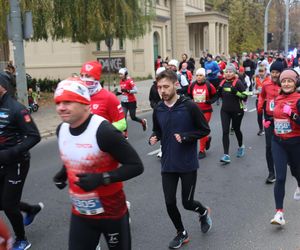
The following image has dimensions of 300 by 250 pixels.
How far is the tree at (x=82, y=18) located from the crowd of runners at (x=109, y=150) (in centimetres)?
1151

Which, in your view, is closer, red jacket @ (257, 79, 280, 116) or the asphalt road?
the asphalt road

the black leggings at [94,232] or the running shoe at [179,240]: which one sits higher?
the black leggings at [94,232]

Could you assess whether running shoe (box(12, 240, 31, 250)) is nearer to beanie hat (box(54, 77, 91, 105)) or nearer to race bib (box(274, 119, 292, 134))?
beanie hat (box(54, 77, 91, 105))

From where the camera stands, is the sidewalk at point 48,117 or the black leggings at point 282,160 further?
the sidewalk at point 48,117

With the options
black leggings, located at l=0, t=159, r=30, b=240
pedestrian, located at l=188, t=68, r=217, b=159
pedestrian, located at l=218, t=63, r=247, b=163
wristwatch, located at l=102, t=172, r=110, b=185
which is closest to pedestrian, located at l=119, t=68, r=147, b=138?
pedestrian, located at l=188, t=68, r=217, b=159

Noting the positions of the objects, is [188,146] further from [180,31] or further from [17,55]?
[180,31]

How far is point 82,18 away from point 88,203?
1520 centimetres

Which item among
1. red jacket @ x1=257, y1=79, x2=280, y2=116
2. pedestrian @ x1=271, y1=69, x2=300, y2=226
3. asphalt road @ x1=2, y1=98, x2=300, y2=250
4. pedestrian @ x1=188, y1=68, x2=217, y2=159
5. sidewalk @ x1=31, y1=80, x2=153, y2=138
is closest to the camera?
asphalt road @ x1=2, y1=98, x2=300, y2=250

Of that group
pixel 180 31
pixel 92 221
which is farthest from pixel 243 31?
pixel 92 221

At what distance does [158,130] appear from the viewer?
4875mm

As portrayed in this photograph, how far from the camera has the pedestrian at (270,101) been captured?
6.54 meters

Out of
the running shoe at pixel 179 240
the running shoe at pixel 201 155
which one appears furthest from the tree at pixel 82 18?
the running shoe at pixel 179 240

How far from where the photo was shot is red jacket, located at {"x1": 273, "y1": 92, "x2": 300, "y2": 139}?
5195 mm

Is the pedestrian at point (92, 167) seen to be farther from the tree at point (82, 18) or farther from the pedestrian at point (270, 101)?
the tree at point (82, 18)
